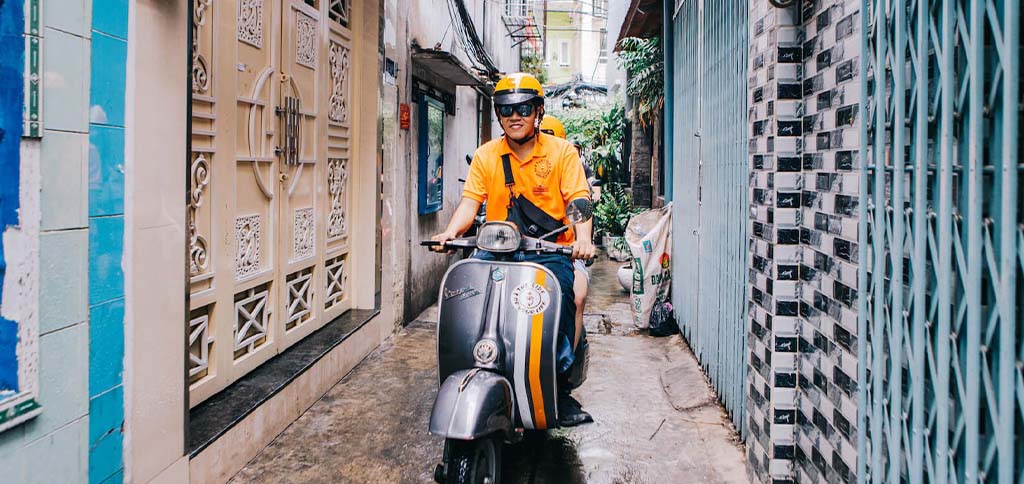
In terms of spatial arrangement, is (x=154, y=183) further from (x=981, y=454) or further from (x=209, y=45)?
(x=981, y=454)

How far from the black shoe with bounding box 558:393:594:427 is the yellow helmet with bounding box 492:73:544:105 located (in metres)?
1.49

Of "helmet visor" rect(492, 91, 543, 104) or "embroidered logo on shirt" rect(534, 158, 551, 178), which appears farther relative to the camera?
"embroidered logo on shirt" rect(534, 158, 551, 178)

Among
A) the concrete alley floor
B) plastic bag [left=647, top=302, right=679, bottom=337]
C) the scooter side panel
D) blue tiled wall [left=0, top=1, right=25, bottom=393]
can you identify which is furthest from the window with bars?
plastic bag [left=647, top=302, right=679, bottom=337]

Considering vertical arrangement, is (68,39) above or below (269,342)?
above

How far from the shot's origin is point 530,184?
3.99 meters

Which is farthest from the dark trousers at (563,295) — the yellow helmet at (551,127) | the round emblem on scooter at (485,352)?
the yellow helmet at (551,127)

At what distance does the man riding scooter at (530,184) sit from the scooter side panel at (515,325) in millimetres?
206

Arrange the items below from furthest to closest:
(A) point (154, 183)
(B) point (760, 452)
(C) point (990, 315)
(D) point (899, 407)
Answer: (B) point (760, 452) < (A) point (154, 183) < (D) point (899, 407) < (C) point (990, 315)

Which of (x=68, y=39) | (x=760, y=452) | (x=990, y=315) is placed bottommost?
(x=760, y=452)

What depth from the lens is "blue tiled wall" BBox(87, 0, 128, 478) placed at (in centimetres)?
259

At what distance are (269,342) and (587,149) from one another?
38.7 feet

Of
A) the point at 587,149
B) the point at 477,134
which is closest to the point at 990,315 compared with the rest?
the point at 477,134

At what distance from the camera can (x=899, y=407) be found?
204 centimetres

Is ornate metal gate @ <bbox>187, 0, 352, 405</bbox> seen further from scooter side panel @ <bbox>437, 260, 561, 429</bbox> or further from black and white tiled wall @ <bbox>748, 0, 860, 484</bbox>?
black and white tiled wall @ <bbox>748, 0, 860, 484</bbox>
